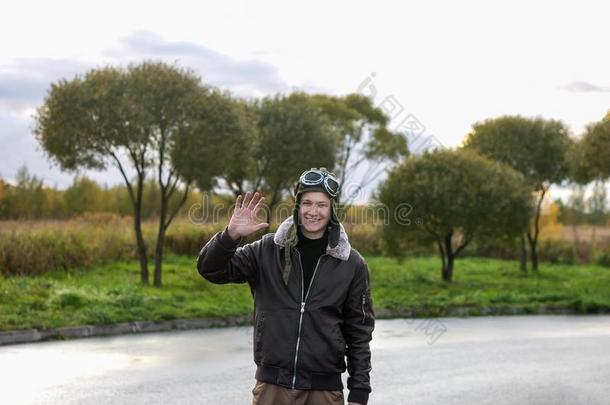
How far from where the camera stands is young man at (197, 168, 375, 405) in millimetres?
4152

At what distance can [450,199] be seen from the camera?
83.7 ft

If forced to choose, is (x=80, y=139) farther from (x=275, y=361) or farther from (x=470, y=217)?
(x=275, y=361)

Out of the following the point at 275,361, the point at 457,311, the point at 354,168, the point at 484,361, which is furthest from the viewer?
the point at 354,168

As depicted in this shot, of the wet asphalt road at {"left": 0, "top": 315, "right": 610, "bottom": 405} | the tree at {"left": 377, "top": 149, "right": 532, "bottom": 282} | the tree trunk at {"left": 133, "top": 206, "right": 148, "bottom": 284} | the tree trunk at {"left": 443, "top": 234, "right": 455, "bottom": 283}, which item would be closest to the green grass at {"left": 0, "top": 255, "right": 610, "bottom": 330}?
the tree trunk at {"left": 133, "top": 206, "right": 148, "bottom": 284}

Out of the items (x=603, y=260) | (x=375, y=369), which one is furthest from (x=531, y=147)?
(x=375, y=369)

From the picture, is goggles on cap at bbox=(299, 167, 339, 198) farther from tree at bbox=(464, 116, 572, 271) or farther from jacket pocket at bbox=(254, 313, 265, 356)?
tree at bbox=(464, 116, 572, 271)

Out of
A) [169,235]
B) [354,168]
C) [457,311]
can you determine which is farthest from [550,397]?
[354,168]

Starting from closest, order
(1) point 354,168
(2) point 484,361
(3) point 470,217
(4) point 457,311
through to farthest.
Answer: (2) point 484,361
(4) point 457,311
(3) point 470,217
(1) point 354,168

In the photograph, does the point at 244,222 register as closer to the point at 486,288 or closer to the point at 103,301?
the point at 103,301

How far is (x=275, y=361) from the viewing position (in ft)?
13.6

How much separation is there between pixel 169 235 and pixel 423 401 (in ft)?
69.8

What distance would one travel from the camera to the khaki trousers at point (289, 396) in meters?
4.13

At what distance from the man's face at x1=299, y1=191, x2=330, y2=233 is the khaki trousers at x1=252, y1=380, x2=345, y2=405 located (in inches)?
31.1

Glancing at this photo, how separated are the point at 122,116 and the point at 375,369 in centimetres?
1144
